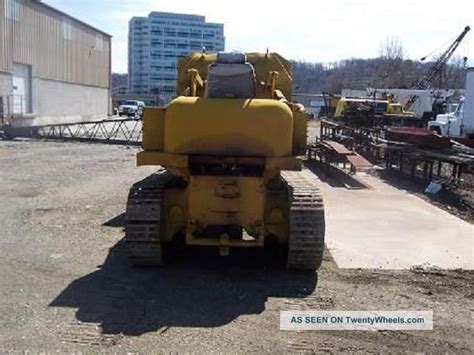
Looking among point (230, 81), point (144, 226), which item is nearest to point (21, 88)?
point (230, 81)

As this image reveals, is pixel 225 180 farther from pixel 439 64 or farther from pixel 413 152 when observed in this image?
pixel 439 64

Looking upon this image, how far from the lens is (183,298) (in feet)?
21.1

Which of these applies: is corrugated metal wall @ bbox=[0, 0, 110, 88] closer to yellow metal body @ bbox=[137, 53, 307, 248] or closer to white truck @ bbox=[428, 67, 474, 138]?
white truck @ bbox=[428, 67, 474, 138]

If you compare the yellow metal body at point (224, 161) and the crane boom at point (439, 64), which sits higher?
the crane boom at point (439, 64)

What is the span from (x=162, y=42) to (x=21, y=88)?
8.95 meters

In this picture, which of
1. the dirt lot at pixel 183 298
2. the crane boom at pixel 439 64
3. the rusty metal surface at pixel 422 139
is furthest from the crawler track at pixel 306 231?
the crane boom at pixel 439 64

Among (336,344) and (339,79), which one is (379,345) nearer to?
(336,344)

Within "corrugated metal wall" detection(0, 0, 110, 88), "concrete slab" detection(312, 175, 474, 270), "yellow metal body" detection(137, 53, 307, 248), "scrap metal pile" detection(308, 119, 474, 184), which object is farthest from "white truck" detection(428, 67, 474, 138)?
"corrugated metal wall" detection(0, 0, 110, 88)

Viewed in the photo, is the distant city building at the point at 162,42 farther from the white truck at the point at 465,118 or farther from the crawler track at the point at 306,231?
the crawler track at the point at 306,231

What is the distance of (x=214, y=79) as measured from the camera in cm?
789

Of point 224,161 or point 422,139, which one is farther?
point 422,139

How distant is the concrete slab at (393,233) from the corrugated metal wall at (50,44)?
91.2 ft

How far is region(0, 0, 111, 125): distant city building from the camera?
3662cm

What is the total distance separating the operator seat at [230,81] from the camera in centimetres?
785
